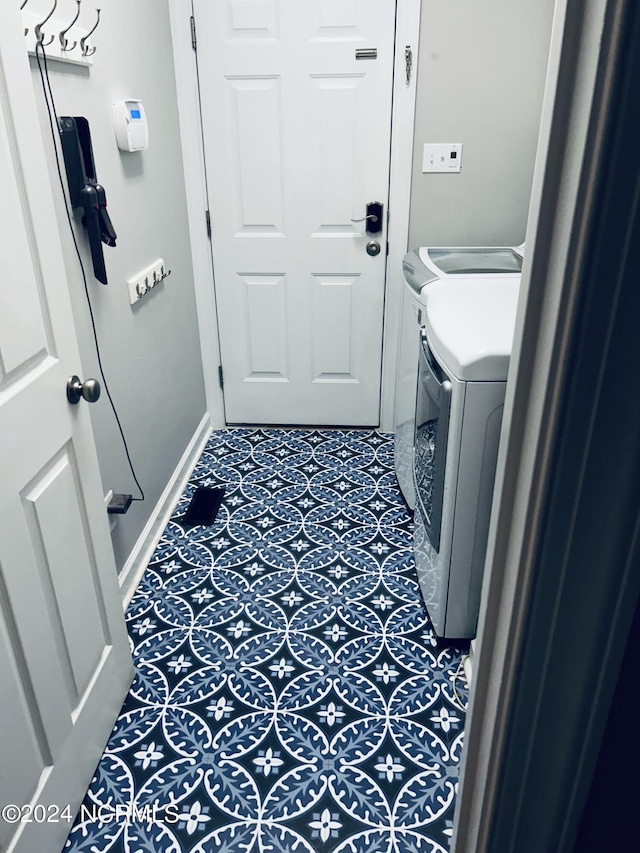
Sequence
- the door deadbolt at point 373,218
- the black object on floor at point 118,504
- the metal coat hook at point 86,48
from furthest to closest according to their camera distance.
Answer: the door deadbolt at point 373,218 → the black object on floor at point 118,504 → the metal coat hook at point 86,48

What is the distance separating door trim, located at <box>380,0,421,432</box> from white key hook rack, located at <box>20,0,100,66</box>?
1.21 meters

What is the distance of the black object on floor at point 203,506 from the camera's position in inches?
97.0

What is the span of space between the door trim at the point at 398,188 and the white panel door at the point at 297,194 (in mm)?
34

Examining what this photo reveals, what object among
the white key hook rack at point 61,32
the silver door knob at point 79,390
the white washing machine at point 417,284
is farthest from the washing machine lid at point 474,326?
the white key hook rack at point 61,32

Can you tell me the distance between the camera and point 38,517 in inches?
47.2

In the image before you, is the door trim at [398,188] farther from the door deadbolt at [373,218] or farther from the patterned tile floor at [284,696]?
the patterned tile floor at [284,696]

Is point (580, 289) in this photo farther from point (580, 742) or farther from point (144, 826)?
point (144, 826)

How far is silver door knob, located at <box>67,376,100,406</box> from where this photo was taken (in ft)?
4.31

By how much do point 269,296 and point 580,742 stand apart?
8.20 ft

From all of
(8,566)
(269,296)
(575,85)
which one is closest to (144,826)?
(8,566)

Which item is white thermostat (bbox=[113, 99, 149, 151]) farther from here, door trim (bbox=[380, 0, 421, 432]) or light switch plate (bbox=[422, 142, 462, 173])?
light switch plate (bbox=[422, 142, 462, 173])

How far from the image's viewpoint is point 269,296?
2938 millimetres

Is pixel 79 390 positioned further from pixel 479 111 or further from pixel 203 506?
pixel 479 111

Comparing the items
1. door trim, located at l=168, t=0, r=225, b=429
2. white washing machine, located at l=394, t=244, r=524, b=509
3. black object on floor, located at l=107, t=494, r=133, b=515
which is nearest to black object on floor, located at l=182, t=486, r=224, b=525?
black object on floor, located at l=107, t=494, r=133, b=515
